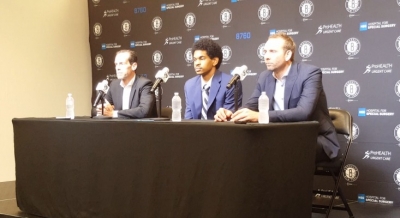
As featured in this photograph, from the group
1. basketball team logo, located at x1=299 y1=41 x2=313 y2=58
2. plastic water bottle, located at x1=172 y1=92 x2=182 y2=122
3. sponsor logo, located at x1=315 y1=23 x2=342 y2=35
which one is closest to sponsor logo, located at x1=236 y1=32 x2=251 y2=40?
basketball team logo, located at x1=299 y1=41 x2=313 y2=58

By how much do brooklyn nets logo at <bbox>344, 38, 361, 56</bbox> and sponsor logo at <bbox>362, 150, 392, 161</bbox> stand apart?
87cm

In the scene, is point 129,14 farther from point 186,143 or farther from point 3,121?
point 186,143

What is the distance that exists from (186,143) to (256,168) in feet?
1.45

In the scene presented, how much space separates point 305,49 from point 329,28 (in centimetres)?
29

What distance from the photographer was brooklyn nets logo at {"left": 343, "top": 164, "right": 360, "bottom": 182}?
4280mm

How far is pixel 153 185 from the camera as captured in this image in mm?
2850

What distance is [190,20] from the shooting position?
5.34 metres

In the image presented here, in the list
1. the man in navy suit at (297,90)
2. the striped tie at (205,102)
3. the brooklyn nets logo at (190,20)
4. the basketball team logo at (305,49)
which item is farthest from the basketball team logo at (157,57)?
→ the man in navy suit at (297,90)

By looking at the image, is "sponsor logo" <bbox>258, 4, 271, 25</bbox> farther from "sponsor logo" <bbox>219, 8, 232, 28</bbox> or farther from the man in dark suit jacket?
the man in dark suit jacket

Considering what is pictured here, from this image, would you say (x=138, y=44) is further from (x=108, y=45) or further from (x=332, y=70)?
(x=332, y=70)

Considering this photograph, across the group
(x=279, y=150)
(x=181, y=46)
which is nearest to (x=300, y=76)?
(x=279, y=150)

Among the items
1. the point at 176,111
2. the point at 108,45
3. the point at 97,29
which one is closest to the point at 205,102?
the point at 176,111

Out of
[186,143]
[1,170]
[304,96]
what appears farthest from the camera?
[1,170]

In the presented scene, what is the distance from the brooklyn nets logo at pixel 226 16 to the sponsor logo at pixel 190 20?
0.35 metres
